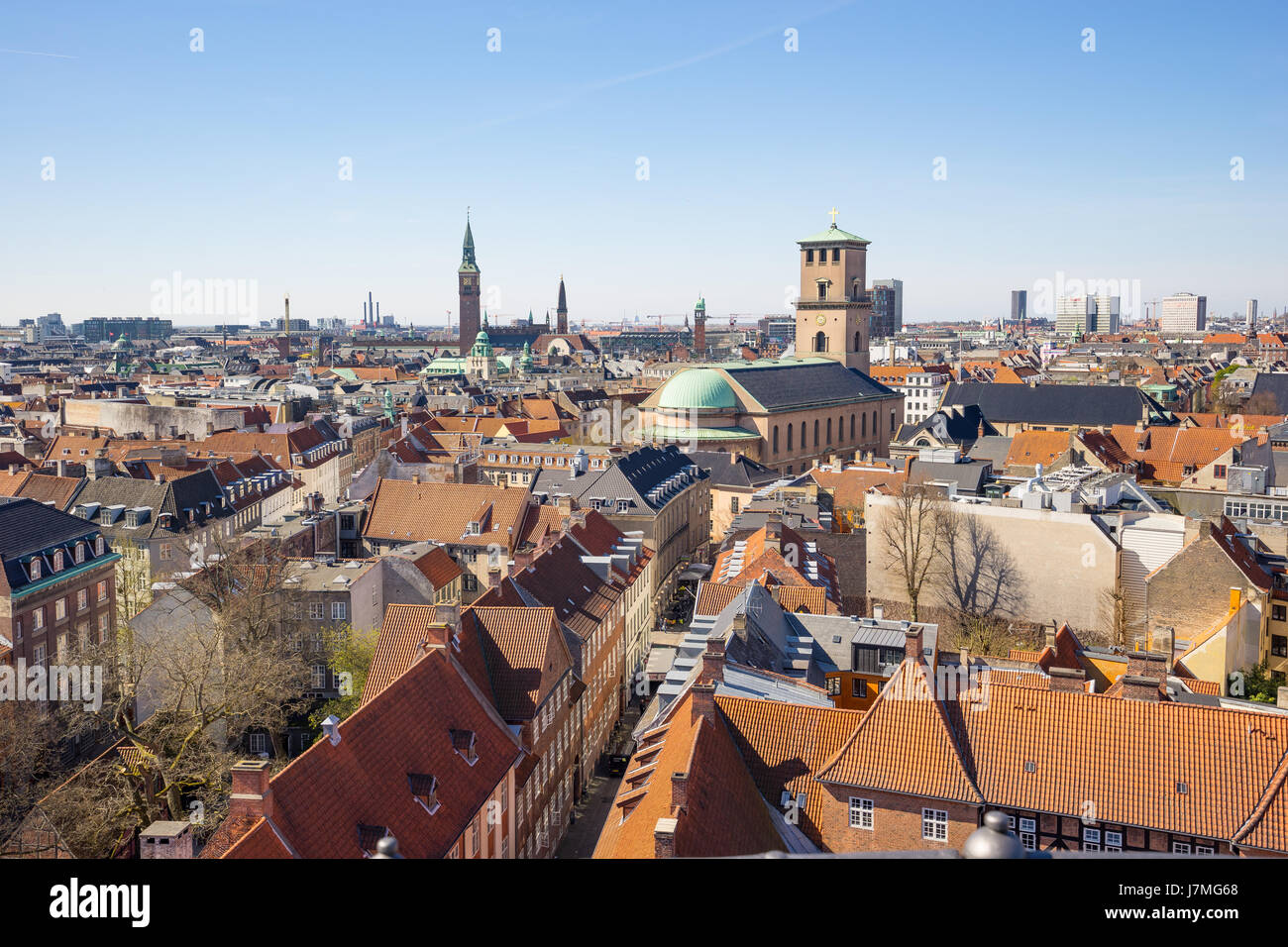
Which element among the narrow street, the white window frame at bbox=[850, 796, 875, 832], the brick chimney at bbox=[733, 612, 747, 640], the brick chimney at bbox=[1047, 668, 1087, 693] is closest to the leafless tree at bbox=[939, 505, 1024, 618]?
the narrow street

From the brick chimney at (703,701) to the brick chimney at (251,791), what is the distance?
9.10 m

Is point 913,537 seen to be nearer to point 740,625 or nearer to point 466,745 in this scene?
point 740,625

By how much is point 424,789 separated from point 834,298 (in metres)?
101

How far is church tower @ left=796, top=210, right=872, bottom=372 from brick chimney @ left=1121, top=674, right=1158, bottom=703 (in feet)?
316

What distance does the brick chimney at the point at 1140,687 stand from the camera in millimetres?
23156

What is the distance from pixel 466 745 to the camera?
2506 centimetres

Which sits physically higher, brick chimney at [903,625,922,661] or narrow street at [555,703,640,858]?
brick chimney at [903,625,922,661]

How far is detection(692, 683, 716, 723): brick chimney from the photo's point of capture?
77.4 feet

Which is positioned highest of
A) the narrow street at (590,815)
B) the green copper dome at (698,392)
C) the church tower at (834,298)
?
the church tower at (834,298)

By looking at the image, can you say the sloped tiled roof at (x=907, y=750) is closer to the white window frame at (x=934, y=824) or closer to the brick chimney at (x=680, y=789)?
the white window frame at (x=934, y=824)

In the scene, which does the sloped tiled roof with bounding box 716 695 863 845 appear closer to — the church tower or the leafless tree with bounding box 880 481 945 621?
the leafless tree with bounding box 880 481 945 621

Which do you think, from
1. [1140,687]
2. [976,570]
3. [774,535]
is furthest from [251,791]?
[976,570]

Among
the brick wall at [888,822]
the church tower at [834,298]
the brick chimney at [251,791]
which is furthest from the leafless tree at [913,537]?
the church tower at [834,298]
